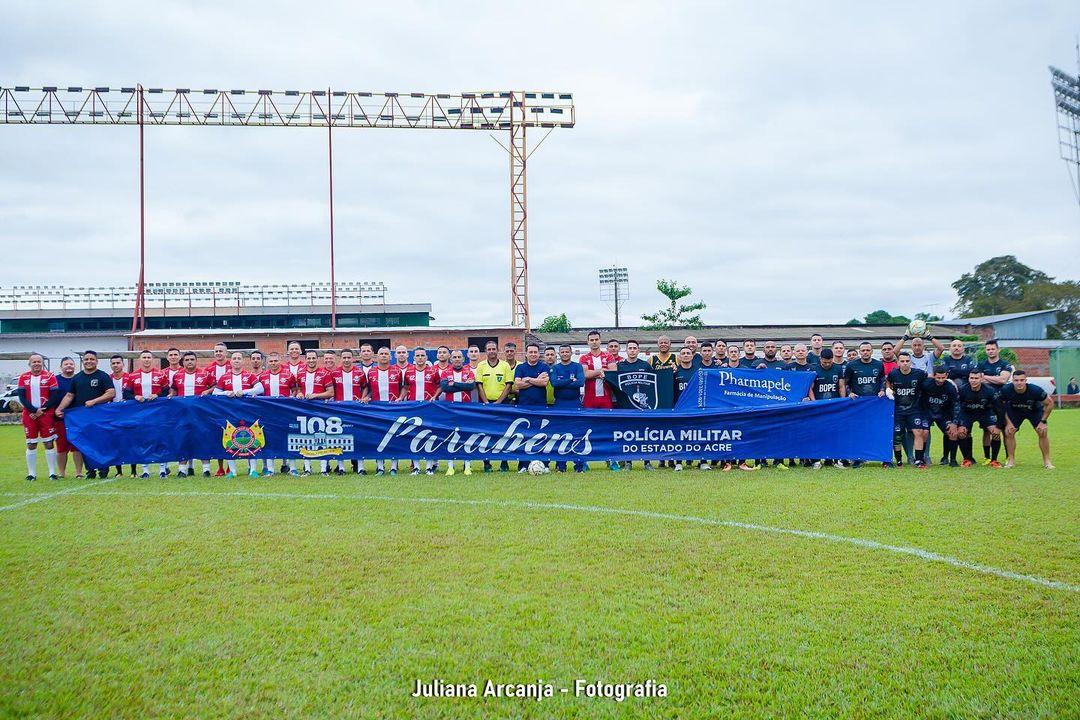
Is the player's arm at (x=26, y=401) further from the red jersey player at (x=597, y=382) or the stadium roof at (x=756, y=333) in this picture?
the stadium roof at (x=756, y=333)

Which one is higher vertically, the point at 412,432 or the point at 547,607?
the point at 412,432

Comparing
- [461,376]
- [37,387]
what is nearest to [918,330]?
[461,376]

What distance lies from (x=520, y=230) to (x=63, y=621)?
111ft

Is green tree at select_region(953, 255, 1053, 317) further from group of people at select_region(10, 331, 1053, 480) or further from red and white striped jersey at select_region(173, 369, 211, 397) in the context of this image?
red and white striped jersey at select_region(173, 369, 211, 397)

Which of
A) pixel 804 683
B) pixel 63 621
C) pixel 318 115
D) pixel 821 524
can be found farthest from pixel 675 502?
pixel 318 115

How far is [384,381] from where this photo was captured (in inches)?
460

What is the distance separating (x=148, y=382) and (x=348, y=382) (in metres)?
3.07

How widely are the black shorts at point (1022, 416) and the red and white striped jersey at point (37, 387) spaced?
14.1 m

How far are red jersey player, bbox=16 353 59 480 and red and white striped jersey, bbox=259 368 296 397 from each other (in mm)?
2881

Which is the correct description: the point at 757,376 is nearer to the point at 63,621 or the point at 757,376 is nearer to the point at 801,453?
the point at 801,453

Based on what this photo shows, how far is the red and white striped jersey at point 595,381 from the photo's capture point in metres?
11.8

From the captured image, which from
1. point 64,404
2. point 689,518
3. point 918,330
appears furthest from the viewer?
point 918,330

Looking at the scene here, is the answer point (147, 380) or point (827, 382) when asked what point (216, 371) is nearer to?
point (147, 380)

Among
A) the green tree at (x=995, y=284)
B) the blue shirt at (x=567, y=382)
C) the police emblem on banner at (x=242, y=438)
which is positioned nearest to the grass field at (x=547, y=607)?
the police emblem on banner at (x=242, y=438)
